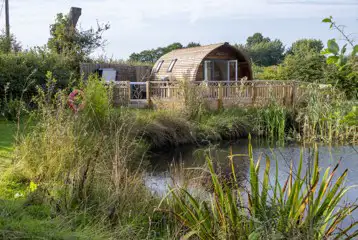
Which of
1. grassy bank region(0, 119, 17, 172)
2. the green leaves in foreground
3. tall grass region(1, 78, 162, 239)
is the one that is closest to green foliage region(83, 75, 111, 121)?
grassy bank region(0, 119, 17, 172)

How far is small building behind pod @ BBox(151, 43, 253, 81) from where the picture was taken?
2003 centimetres

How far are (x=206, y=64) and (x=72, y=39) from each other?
6.59 meters

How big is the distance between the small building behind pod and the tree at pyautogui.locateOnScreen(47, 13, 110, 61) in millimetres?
3432

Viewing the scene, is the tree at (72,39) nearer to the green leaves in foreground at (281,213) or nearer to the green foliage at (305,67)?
the green foliage at (305,67)

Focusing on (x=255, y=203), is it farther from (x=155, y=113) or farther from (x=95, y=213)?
(x=155, y=113)

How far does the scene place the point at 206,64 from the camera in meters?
21.4

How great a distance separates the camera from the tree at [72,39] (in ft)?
63.9

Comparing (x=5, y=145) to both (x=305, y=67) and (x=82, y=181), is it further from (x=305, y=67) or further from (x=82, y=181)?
(x=305, y=67)

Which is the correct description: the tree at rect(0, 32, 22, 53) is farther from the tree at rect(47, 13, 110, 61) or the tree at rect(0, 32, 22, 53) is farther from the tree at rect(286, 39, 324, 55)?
the tree at rect(286, 39, 324, 55)

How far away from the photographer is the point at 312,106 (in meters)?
11.9

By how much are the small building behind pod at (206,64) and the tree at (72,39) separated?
3.43 meters

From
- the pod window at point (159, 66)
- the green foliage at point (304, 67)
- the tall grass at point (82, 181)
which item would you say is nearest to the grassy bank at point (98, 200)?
the tall grass at point (82, 181)

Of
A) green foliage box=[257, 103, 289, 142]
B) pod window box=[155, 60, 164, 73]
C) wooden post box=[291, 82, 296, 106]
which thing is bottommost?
green foliage box=[257, 103, 289, 142]

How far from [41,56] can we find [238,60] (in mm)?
10810
